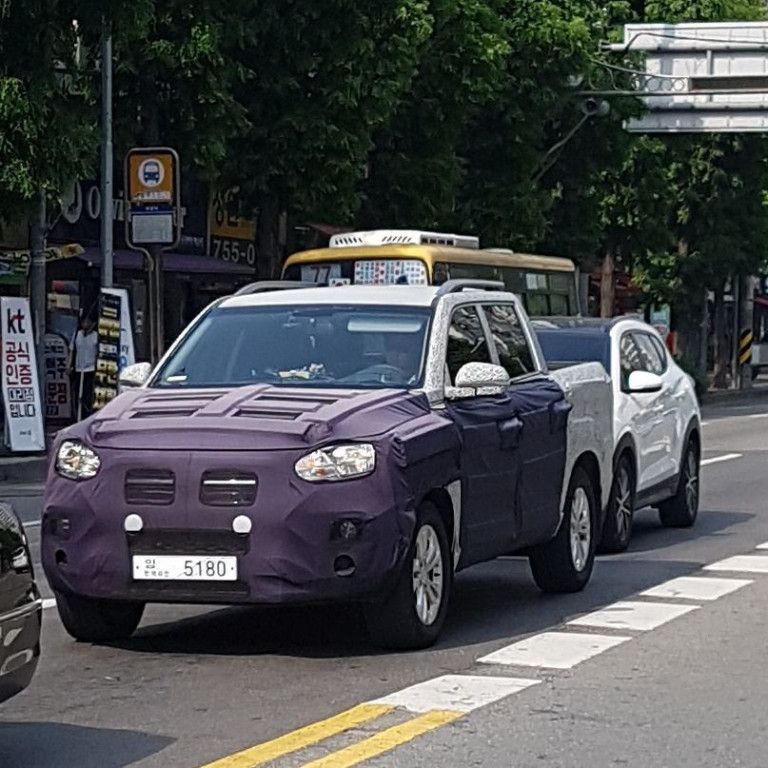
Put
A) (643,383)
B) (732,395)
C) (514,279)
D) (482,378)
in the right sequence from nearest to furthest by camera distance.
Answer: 1. (482,378)
2. (643,383)
3. (514,279)
4. (732,395)

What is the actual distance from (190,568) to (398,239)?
19319mm

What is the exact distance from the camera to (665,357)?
17141 millimetres

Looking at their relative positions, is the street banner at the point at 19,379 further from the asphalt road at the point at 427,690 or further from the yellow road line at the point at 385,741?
the yellow road line at the point at 385,741

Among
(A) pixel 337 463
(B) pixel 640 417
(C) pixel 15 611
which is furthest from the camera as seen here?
(B) pixel 640 417

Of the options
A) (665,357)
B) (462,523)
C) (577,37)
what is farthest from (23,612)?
(577,37)

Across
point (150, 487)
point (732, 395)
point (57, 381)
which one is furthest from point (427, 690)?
point (732, 395)

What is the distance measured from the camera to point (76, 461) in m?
9.51

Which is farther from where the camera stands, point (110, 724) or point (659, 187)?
point (659, 187)

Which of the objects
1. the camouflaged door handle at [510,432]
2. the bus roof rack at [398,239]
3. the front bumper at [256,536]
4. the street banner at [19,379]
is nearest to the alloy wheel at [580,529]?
the camouflaged door handle at [510,432]

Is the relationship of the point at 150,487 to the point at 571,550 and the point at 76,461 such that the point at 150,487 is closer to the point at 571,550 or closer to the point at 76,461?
the point at 76,461

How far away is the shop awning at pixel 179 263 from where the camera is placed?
1341 inches

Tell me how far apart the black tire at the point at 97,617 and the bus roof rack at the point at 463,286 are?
7.84 feet

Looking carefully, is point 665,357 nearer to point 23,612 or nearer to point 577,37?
point 23,612

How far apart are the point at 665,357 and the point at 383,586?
823cm
